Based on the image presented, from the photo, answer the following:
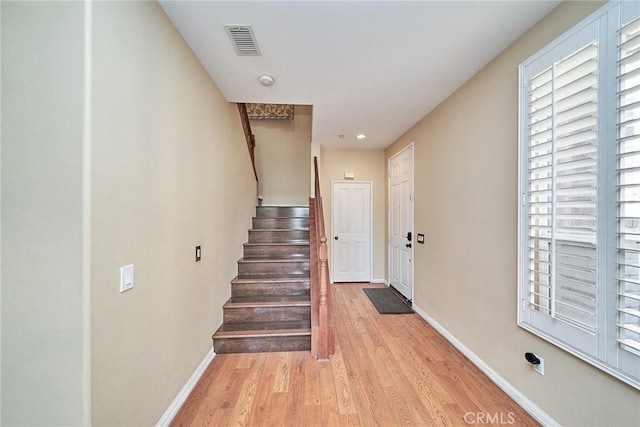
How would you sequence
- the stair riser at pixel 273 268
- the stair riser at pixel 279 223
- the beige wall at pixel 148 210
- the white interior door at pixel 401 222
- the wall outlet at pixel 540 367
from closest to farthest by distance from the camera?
the beige wall at pixel 148 210
the wall outlet at pixel 540 367
the stair riser at pixel 273 268
the white interior door at pixel 401 222
the stair riser at pixel 279 223

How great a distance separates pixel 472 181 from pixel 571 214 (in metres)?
0.96

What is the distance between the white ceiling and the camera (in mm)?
1521

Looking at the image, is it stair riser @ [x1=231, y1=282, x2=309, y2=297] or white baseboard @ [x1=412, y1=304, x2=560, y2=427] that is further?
stair riser @ [x1=231, y1=282, x2=309, y2=297]

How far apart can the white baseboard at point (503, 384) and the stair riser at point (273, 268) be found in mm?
1688

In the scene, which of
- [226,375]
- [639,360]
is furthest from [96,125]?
[639,360]

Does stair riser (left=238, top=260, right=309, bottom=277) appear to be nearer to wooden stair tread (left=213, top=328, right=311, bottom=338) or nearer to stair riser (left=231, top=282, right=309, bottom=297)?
stair riser (left=231, top=282, right=309, bottom=297)

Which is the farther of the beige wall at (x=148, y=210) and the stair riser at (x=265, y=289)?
the stair riser at (x=265, y=289)

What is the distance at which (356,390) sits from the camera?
1934mm

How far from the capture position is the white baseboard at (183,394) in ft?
5.23

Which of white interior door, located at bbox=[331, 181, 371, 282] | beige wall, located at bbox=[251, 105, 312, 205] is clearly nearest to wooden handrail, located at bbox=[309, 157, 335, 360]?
white interior door, located at bbox=[331, 181, 371, 282]

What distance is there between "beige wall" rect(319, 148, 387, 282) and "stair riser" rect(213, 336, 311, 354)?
2.55 m

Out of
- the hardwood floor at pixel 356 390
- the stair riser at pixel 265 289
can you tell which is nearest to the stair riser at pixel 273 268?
the stair riser at pixel 265 289
